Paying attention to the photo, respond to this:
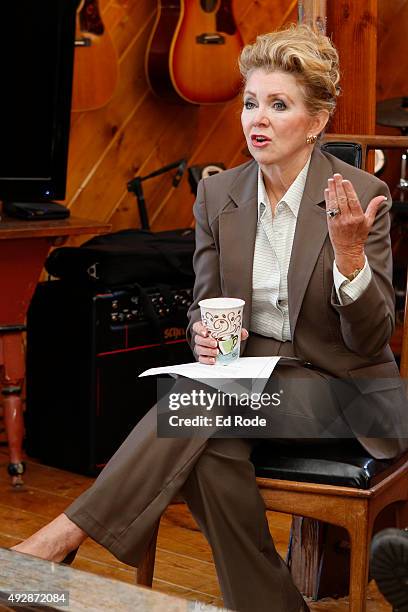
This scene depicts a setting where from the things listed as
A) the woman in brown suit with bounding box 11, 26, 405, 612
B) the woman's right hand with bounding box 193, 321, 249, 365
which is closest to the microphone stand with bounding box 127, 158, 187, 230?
the woman in brown suit with bounding box 11, 26, 405, 612

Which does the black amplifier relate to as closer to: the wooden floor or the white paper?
the wooden floor

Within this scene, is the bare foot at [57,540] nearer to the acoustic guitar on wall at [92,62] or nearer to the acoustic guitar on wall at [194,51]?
the acoustic guitar on wall at [92,62]

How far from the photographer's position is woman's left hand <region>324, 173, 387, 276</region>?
2.09m

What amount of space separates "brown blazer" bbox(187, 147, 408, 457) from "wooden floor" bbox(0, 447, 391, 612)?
24.3 inches

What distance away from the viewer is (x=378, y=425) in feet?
7.55

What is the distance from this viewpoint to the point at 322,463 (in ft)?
7.35

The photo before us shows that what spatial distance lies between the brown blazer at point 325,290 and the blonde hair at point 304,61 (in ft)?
0.48

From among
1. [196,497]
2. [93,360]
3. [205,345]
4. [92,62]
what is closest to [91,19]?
[92,62]

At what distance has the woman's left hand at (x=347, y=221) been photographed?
2.09 metres

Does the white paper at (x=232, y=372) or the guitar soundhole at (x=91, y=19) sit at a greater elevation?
the guitar soundhole at (x=91, y=19)

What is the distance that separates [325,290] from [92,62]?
2.05m

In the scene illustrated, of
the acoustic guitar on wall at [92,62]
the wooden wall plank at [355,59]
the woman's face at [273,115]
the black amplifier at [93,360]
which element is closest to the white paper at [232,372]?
the woman's face at [273,115]

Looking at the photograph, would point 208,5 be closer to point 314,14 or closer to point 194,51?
point 194,51

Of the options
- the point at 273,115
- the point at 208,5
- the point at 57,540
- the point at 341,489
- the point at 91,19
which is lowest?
the point at 57,540
